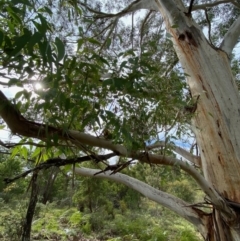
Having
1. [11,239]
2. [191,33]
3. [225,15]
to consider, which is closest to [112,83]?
[191,33]

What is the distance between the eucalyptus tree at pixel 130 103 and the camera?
656 mm

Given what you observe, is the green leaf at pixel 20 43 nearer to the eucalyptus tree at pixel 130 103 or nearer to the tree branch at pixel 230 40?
the eucalyptus tree at pixel 130 103

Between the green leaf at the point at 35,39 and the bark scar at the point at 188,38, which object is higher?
the bark scar at the point at 188,38

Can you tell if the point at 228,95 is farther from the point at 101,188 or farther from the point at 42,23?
the point at 101,188

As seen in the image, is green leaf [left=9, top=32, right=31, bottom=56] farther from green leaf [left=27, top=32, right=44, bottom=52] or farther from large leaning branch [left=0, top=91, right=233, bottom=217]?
large leaning branch [left=0, top=91, right=233, bottom=217]

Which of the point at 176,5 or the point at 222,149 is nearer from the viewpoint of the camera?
the point at 222,149

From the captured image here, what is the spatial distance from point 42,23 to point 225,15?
375 cm

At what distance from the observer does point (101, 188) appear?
18.8ft

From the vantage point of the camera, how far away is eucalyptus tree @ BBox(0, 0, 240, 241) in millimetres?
656

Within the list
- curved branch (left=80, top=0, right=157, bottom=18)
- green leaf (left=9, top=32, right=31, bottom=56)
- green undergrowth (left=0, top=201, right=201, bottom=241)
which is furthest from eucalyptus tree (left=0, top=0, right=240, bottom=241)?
green undergrowth (left=0, top=201, right=201, bottom=241)

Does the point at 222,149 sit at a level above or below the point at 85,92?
above

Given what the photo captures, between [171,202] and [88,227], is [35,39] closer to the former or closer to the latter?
[171,202]

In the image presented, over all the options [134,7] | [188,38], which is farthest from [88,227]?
[188,38]

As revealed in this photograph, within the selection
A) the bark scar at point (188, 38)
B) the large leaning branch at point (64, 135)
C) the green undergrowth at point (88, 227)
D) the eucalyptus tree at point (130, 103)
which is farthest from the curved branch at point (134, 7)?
the green undergrowth at point (88, 227)
